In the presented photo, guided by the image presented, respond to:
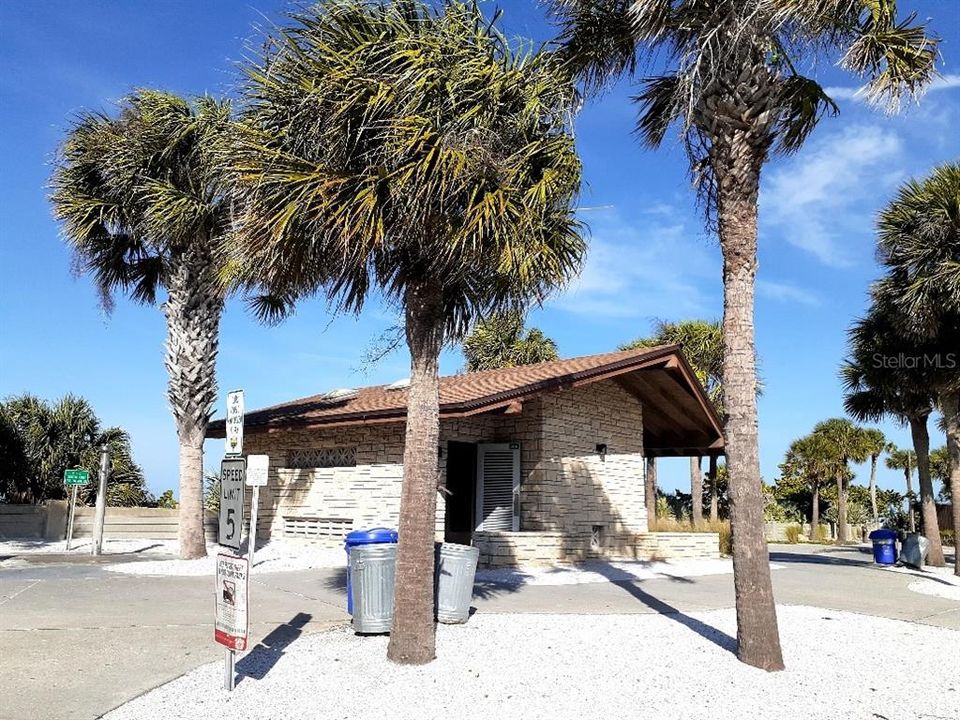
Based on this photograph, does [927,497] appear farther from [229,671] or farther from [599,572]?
[229,671]

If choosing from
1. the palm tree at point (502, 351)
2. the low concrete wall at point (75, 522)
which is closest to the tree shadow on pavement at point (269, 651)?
the low concrete wall at point (75, 522)

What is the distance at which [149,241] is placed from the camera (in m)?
15.0

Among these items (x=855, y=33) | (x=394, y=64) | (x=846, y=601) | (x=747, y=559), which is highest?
(x=855, y=33)

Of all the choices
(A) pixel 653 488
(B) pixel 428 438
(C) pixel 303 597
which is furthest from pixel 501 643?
(A) pixel 653 488

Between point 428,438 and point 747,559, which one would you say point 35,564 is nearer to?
point 428,438

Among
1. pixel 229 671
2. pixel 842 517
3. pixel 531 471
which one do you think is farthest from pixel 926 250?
pixel 842 517

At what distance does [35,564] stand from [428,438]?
11.9 m

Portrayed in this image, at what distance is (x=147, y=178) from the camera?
1442 centimetres

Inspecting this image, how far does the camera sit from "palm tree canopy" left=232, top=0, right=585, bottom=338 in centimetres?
694

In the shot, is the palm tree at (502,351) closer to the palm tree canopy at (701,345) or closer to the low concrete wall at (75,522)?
the palm tree canopy at (701,345)

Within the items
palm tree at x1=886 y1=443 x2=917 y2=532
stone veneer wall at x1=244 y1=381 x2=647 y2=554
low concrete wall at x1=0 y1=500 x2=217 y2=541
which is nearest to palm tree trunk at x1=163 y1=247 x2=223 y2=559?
stone veneer wall at x1=244 y1=381 x2=647 y2=554

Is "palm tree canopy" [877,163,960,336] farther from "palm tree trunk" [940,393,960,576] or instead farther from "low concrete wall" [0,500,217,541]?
"low concrete wall" [0,500,217,541]

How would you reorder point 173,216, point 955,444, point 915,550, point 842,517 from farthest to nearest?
point 842,517 < point 915,550 < point 955,444 < point 173,216

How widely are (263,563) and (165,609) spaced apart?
4.96m
